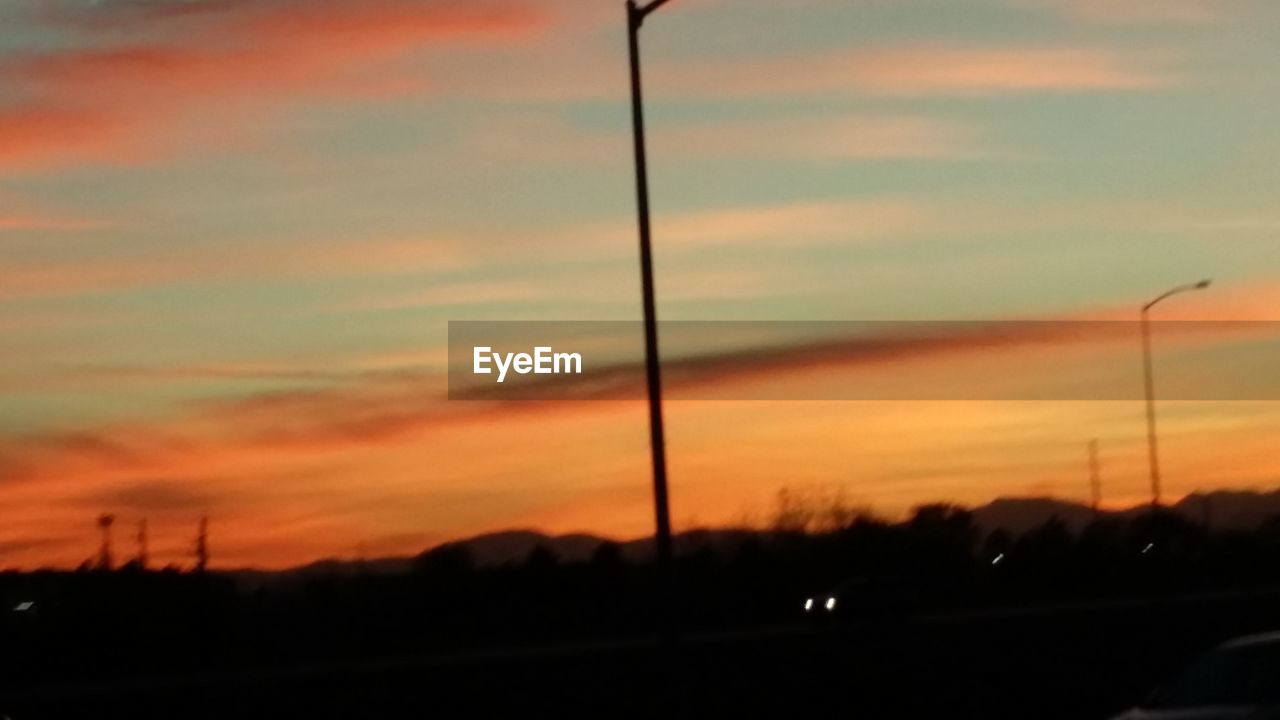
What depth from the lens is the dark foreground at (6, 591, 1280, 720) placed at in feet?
97.4

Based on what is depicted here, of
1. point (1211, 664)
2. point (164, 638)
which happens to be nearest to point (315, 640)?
point (164, 638)

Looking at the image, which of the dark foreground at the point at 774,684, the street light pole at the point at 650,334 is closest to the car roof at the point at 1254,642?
the street light pole at the point at 650,334

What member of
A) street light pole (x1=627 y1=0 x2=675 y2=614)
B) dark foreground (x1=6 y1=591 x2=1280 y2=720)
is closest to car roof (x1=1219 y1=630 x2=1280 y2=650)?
street light pole (x1=627 y1=0 x2=675 y2=614)

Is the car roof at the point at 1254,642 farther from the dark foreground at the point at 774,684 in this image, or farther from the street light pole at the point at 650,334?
the dark foreground at the point at 774,684

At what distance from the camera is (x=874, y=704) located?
30062 mm

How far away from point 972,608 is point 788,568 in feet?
75.7

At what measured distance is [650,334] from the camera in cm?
2400

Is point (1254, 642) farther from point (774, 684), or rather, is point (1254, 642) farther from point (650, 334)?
point (774, 684)

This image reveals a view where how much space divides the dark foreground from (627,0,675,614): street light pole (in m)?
1.55

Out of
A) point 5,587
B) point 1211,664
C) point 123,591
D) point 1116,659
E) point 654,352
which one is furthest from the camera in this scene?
point 5,587

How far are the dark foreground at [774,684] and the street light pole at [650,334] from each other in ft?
5.08

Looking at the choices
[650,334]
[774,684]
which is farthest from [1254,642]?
[774,684]

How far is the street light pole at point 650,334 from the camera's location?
23953 millimetres

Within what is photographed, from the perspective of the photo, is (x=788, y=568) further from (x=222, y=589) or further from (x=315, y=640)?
(x=315, y=640)
